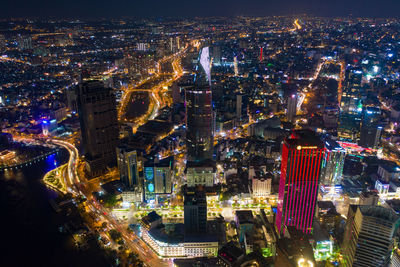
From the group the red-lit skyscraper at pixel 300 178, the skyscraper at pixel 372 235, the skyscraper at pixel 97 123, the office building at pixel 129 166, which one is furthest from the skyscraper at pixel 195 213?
the skyscraper at pixel 97 123

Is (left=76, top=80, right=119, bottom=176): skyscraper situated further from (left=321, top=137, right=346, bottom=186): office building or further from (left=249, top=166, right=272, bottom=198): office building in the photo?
(left=321, top=137, right=346, bottom=186): office building

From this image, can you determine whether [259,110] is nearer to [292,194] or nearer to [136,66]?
[292,194]

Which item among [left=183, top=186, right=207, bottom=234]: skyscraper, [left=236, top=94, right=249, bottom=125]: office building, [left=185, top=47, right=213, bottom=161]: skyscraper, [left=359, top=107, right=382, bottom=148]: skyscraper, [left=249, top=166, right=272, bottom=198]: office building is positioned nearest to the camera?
[left=183, top=186, right=207, bottom=234]: skyscraper

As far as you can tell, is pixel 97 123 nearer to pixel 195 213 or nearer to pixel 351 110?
pixel 195 213

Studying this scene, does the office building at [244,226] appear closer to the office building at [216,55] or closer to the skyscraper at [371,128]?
the skyscraper at [371,128]

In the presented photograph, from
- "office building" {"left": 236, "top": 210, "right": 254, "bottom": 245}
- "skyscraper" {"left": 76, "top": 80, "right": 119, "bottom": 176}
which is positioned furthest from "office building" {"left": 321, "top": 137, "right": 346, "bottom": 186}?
"skyscraper" {"left": 76, "top": 80, "right": 119, "bottom": 176}

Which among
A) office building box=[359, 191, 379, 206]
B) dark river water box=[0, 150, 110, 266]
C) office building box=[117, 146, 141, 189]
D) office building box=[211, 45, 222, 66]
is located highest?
office building box=[211, 45, 222, 66]

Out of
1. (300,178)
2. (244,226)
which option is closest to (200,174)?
(244,226)
